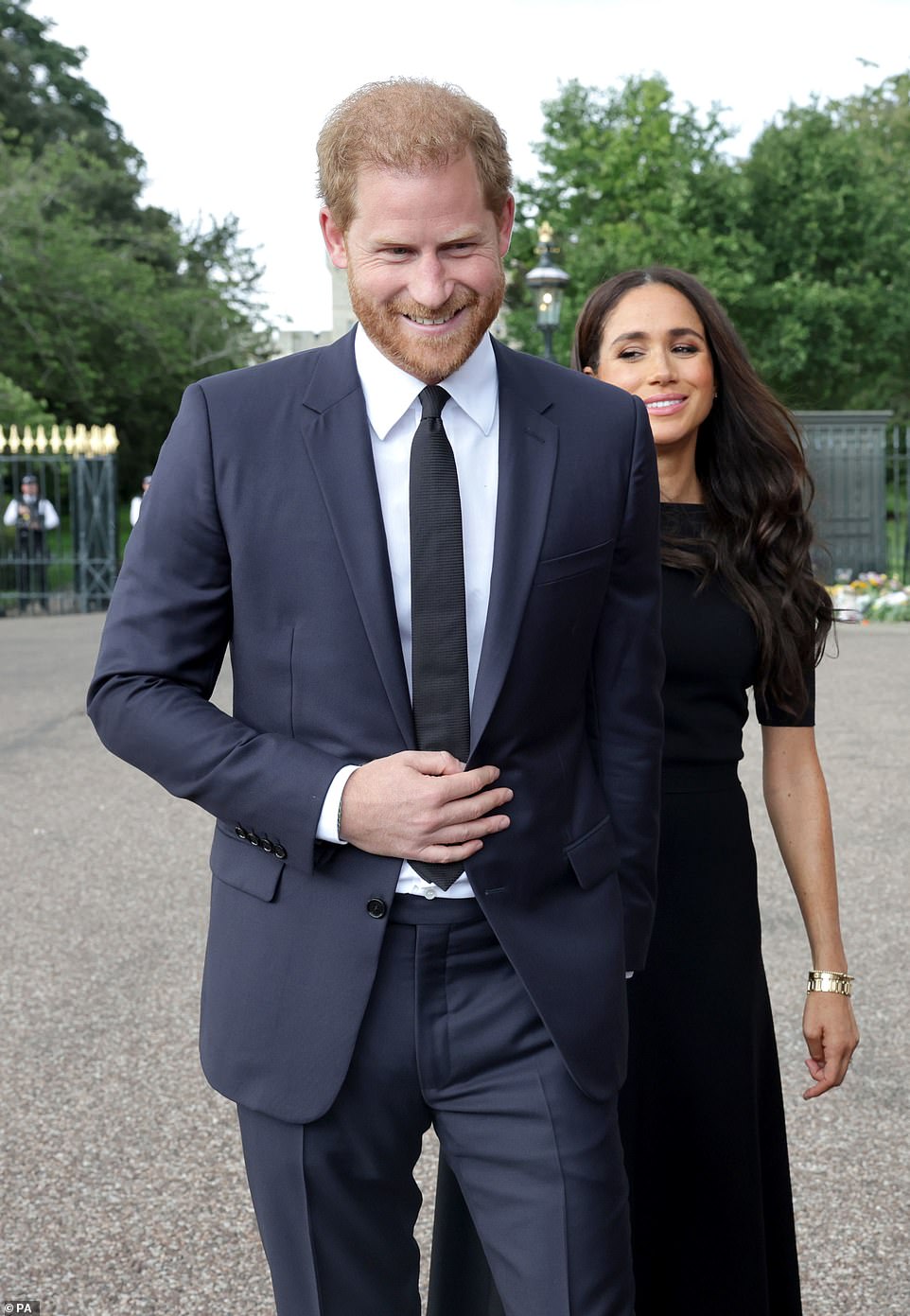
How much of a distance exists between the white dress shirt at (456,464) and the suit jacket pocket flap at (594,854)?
0.52 feet

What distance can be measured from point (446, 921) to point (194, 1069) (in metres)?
2.82

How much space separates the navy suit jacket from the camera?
1833 millimetres

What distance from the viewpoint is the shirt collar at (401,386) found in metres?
1.91

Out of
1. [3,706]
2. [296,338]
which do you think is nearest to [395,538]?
[3,706]

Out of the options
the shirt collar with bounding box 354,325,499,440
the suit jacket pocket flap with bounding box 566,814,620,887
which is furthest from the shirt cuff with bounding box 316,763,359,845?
the shirt collar with bounding box 354,325,499,440

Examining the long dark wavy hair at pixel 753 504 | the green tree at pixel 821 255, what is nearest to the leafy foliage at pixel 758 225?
the green tree at pixel 821 255

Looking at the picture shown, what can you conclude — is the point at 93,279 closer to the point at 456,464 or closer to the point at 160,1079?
the point at 160,1079

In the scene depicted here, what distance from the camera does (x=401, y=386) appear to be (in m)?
1.91

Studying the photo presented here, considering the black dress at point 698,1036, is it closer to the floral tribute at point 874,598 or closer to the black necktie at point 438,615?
the black necktie at point 438,615

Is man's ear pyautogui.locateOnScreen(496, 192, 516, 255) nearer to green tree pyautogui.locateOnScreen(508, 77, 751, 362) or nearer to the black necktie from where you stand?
the black necktie

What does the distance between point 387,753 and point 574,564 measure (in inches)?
13.4

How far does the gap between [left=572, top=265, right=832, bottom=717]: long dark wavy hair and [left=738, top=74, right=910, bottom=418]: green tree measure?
1266 inches

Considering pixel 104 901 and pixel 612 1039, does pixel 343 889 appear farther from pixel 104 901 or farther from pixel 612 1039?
pixel 104 901

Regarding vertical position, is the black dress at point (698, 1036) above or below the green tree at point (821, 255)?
below
